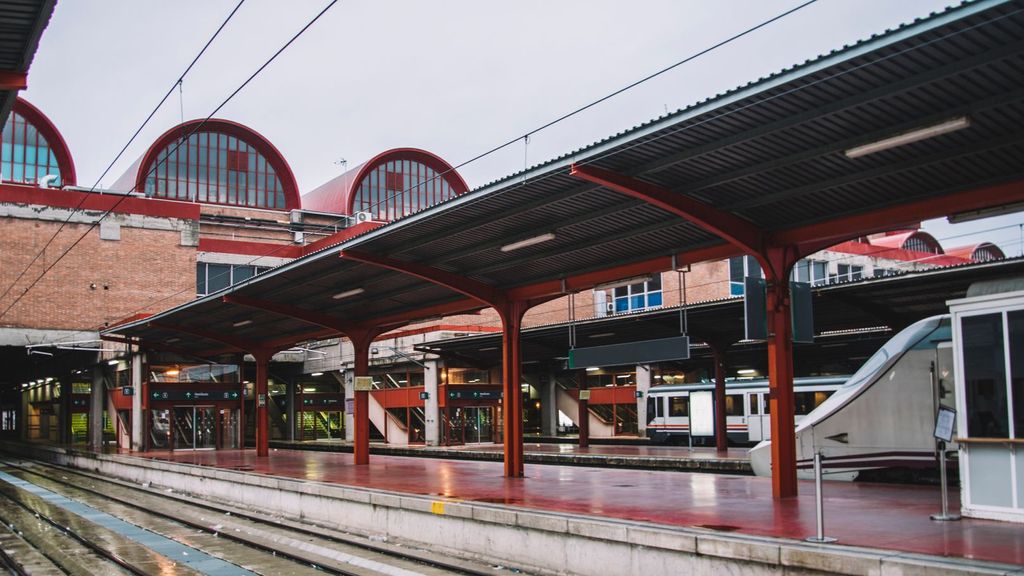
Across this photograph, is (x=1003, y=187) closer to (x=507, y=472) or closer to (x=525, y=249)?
(x=525, y=249)

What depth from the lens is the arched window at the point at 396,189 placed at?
61.9 meters

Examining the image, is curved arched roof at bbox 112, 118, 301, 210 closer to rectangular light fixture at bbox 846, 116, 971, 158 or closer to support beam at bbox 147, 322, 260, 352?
support beam at bbox 147, 322, 260, 352

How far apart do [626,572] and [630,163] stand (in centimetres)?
545

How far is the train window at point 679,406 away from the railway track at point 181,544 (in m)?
19.2

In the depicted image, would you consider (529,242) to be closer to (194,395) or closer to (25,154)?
(194,395)

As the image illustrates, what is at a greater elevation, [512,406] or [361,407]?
[512,406]

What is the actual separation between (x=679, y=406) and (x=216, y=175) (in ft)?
116

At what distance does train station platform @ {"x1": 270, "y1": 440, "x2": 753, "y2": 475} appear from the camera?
76.5 feet

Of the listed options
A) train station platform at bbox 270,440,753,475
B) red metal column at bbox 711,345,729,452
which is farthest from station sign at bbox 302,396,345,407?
red metal column at bbox 711,345,729,452

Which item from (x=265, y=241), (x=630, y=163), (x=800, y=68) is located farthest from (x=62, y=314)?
(x=800, y=68)

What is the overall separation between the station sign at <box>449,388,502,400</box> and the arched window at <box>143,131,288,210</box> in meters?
26.7

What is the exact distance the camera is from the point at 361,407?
1092 inches

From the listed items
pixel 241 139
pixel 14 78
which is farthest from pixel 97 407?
pixel 14 78

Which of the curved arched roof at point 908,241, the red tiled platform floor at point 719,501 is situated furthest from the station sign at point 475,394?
the curved arched roof at point 908,241
